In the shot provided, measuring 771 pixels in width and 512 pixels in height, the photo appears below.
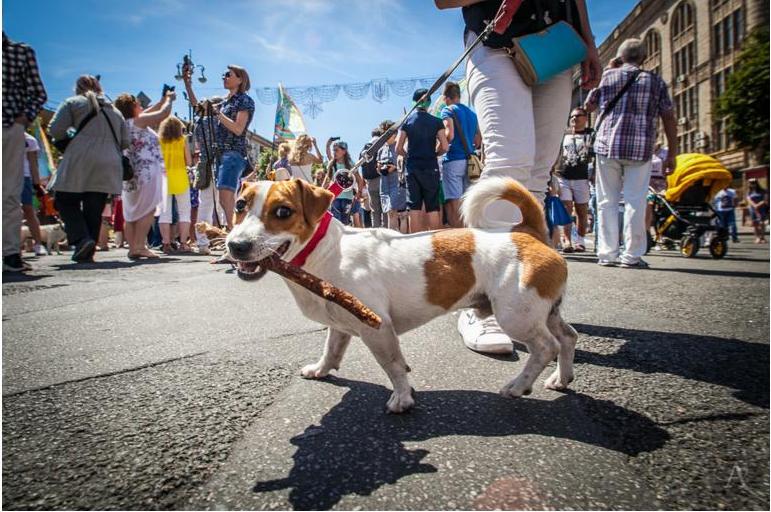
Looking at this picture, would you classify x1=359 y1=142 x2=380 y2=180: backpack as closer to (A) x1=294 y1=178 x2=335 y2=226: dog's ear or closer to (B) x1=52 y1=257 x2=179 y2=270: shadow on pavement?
(B) x1=52 y1=257 x2=179 y2=270: shadow on pavement

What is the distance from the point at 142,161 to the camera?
659 centimetres

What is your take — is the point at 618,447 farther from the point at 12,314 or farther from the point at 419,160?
the point at 419,160

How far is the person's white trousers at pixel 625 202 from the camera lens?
193 inches

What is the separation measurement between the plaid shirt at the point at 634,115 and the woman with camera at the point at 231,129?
4241mm

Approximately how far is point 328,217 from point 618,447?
1323 millimetres

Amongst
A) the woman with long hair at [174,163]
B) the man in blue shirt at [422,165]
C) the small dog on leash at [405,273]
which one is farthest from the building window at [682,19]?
the small dog on leash at [405,273]

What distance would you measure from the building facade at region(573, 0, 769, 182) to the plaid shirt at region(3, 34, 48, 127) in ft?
93.4

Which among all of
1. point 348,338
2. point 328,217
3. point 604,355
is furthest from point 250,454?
point 604,355

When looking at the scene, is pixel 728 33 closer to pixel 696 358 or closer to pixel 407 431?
pixel 696 358

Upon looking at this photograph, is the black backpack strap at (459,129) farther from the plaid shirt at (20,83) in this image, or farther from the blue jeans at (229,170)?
the plaid shirt at (20,83)

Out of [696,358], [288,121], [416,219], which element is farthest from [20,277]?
[288,121]

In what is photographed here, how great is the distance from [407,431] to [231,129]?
4651mm

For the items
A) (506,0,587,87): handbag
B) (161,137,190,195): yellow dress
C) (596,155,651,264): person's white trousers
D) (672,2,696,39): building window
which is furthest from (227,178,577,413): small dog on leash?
(672,2,696,39): building window

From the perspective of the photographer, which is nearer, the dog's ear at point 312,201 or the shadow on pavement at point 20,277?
the dog's ear at point 312,201
